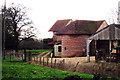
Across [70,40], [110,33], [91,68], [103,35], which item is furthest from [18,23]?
[110,33]

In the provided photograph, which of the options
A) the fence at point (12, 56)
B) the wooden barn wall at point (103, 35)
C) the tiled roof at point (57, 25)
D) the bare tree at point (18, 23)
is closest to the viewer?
the bare tree at point (18, 23)

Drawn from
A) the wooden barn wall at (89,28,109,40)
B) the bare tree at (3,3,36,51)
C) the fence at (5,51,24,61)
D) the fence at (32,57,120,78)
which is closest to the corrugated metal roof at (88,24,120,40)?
the wooden barn wall at (89,28,109,40)

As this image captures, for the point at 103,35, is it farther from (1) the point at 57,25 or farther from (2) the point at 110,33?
(1) the point at 57,25

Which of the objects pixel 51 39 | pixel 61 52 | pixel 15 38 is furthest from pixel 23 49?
pixel 61 52

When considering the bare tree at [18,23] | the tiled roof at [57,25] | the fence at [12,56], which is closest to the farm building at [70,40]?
the tiled roof at [57,25]

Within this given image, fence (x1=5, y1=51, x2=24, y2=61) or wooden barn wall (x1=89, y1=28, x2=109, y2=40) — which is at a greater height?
wooden barn wall (x1=89, y1=28, x2=109, y2=40)

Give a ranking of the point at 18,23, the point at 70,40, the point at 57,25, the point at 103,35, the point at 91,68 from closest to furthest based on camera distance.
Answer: the point at 91,68 < the point at 18,23 < the point at 57,25 < the point at 103,35 < the point at 70,40

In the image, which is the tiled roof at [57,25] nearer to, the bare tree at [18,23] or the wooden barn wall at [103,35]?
the bare tree at [18,23]

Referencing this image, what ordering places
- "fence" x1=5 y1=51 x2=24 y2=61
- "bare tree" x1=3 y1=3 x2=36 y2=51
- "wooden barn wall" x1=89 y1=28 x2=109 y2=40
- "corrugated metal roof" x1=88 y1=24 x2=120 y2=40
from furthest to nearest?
"wooden barn wall" x1=89 y1=28 x2=109 y2=40
"corrugated metal roof" x1=88 y1=24 x2=120 y2=40
"fence" x1=5 y1=51 x2=24 y2=61
"bare tree" x1=3 y1=3 x2=36 y2=51

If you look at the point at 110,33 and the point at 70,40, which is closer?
the point at 110,33

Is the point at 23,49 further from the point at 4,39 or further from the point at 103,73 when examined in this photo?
the point at 103,73

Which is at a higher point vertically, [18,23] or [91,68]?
[18,23]

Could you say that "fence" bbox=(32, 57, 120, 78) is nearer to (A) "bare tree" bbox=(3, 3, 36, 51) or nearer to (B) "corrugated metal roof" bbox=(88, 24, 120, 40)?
(A) "bare tree" bbox=(3, 3, 36, 51)

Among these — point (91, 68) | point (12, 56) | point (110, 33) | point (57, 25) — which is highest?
point (57, 25)
